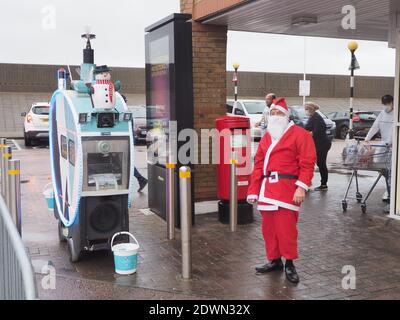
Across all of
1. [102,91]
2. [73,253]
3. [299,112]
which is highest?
[102,91]

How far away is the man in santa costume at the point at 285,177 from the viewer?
184 inches

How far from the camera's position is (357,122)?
2273 cm

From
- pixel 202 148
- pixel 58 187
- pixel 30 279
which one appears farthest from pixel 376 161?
pixel 30 279

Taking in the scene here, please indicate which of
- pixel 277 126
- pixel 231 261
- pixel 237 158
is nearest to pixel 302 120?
pixel 237 158

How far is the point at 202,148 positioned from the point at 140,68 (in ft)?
81.0

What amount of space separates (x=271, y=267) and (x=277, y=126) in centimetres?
148

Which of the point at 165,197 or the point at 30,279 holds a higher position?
the point at 30,279

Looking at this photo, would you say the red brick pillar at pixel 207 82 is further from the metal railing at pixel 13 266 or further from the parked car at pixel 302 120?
the parked car at pixel 302 120

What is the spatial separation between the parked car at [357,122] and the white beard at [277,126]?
18456 mm

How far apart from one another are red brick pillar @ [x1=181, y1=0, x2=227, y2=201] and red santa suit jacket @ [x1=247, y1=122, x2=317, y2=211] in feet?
10.1

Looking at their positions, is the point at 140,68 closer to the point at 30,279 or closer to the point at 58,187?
the point at 58,187

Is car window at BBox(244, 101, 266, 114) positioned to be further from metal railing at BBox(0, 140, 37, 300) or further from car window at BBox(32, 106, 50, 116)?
metal railing at BBox(0, 140, 37, 300)

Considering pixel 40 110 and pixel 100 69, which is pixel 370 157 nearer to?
pixel 100 69

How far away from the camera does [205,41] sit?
7.85m
